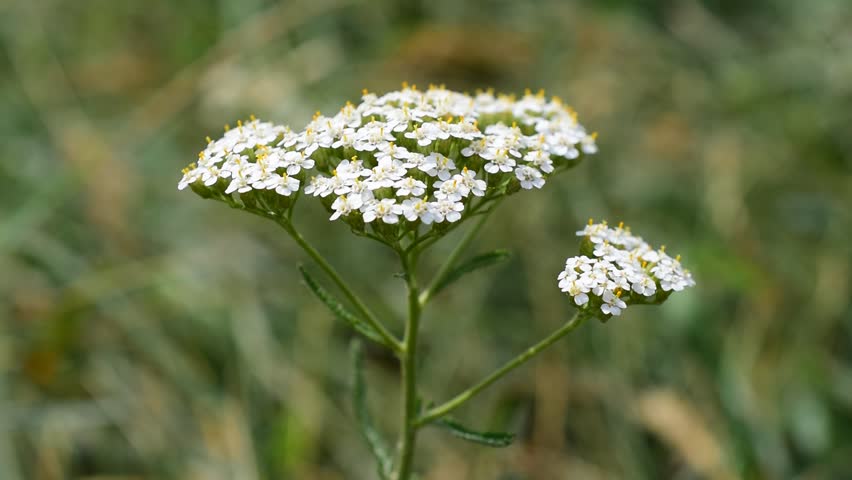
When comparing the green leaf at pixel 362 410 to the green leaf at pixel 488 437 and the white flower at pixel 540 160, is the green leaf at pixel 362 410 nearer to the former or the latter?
the green leaf at pixel 488 437

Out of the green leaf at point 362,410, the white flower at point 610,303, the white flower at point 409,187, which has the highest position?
the white flower at point 409,187

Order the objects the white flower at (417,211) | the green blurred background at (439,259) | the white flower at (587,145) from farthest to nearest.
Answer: the green blurred background at (439,259) → the white flower at (587,145) → the white flower at (417,211)

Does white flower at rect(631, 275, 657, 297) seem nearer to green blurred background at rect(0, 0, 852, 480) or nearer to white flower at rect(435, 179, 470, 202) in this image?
white flower at rect(435, 179, 470, 202)

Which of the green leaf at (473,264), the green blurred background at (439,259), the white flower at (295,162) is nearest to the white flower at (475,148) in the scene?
the green leaf at (473,264)

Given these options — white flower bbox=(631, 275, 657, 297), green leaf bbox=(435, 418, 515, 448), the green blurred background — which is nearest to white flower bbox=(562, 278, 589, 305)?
white flower bbox=(631, 275, 657, 297)

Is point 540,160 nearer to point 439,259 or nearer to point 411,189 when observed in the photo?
point 411,189

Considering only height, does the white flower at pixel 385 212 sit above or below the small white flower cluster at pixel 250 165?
below
